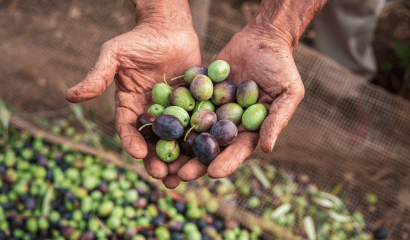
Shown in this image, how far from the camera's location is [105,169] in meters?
2.80

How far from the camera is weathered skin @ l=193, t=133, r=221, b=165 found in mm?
1670

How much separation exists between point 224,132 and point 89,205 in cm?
158

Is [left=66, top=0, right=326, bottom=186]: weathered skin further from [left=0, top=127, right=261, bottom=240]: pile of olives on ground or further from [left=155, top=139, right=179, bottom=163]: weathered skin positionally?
[left=0, top=127, right=261, bottom=240]: pile of olives on ground

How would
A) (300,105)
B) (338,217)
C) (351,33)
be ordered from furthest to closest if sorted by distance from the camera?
(351,33)
(300,105)
(338,217)

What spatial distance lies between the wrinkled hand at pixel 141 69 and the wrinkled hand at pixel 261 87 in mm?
263

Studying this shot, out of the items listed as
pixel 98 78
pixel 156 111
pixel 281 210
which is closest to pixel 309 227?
pixel 281 210

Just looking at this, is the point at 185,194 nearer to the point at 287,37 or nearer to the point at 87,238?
the point at 87,238

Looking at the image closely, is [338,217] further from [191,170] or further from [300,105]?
[191,170]

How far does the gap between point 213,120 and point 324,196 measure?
1.98 m

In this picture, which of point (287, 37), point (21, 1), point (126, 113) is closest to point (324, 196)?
point (287, 37)

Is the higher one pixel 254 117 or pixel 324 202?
pixel 254 117

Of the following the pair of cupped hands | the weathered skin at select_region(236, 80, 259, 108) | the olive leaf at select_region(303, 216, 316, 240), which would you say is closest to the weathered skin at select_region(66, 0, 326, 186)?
the pair of cupped hands

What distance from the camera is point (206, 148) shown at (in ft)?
5.47

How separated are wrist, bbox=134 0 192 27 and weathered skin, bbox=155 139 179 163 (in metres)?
1.16
